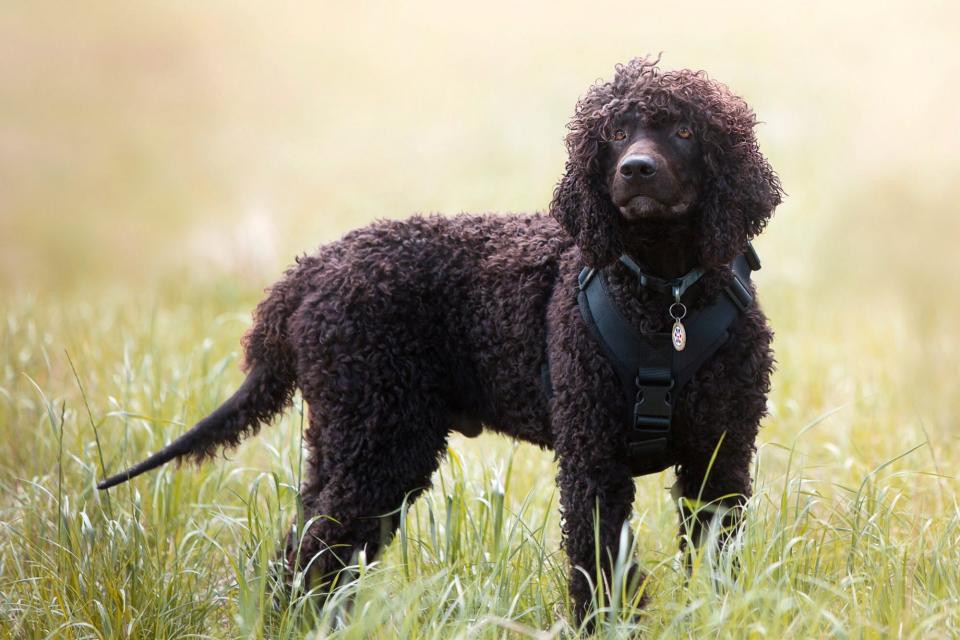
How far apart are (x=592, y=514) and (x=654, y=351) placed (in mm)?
528

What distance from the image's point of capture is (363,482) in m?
3.38

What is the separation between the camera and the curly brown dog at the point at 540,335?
297 centimetres

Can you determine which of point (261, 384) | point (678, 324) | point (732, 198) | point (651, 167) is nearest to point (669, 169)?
point (651, 167)

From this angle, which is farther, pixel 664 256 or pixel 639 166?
pixel 664 256

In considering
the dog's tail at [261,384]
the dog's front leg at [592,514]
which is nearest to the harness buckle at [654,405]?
the dog's front leg at [592,514]

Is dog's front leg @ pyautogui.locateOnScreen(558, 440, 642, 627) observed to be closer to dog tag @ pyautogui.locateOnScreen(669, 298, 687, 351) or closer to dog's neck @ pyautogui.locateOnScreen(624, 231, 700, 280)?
dog tag @ pyautogui.locateOnScreen(669, 298, 687, 351)

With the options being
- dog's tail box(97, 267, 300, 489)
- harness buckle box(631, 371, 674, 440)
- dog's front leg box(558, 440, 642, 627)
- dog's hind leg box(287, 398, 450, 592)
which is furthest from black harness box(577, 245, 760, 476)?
dog's tail box(97, 267, 300, 489)

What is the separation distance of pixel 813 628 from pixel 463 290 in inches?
62.3

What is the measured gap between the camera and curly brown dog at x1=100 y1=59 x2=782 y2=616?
2.97 meters

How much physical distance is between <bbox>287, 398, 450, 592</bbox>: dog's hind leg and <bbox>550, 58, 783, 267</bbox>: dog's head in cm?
89

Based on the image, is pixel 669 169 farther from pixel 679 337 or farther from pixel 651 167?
pixel 679 337

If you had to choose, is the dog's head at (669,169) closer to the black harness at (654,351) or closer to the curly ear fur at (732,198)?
the curly ear fur at (732,198)

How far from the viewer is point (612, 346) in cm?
304

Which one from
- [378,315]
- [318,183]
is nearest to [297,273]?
[378,315]
